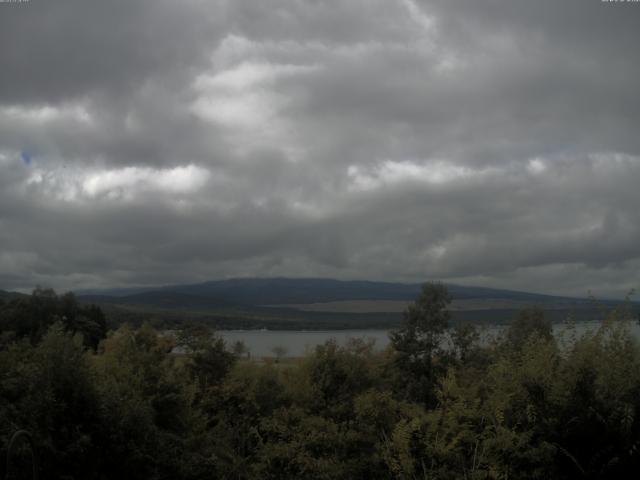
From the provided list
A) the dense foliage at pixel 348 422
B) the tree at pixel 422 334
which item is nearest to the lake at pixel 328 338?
the dense foliage at pixel 348 422

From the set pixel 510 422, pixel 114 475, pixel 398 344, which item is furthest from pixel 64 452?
pixel 398 344

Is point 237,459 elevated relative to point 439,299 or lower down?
lower down

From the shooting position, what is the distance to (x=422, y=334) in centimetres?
2773

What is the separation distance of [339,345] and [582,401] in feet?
26.3

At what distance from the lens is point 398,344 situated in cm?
2764

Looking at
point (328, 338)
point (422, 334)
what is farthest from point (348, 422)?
point (422, 334)

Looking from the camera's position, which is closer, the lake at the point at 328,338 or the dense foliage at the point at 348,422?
the dense foliage at the point at 348,422

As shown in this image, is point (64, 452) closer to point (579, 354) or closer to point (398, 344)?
point (579, 354)

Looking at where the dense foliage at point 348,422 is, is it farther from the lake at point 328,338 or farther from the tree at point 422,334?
the tree at point 422,334

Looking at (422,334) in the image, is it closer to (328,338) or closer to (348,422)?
(328,338)

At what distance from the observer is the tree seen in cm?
2691

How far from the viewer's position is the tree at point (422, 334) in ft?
88.3

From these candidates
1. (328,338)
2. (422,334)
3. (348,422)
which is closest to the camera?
(348,422)

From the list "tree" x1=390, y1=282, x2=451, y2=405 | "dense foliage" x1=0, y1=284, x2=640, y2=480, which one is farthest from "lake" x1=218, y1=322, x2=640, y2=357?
"tree" x1=390, y1=282, x2=451, y2=405
